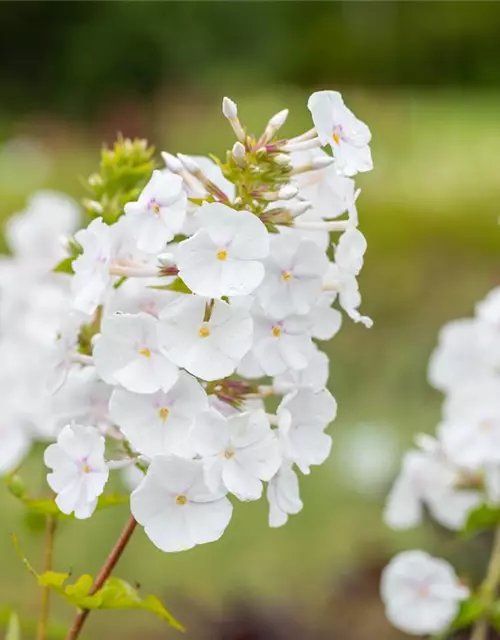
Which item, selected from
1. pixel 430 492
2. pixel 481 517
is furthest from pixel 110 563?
pixel 430 492

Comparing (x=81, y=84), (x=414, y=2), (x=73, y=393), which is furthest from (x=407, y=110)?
(x=73, y=393)

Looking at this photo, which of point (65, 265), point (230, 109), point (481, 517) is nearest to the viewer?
point (230, 109)

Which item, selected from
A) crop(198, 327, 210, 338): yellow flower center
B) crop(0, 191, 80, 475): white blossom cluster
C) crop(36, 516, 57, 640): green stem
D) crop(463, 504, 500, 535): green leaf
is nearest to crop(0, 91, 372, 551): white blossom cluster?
crop(198, 327, 210, 338): yellow flower center

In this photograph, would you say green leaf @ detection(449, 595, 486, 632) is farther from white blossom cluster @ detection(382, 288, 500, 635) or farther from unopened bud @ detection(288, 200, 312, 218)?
unopened bud @ detection(288, 200, 312, 218)

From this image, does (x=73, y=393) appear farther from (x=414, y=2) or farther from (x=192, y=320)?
(x=414, y=2)

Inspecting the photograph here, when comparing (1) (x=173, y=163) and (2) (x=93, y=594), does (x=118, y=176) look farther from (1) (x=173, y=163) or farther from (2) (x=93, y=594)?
(2) (x=93, y=594)
